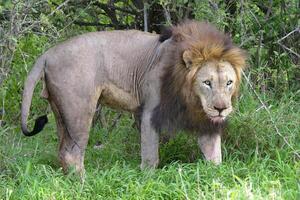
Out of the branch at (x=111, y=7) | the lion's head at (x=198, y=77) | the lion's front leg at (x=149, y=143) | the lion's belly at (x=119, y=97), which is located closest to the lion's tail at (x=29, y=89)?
the lion's belly at (x=119, y=97)

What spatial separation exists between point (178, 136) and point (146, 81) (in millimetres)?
696

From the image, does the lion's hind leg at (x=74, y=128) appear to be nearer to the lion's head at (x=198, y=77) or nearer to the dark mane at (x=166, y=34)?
the lion's head at (x=198, y=77)

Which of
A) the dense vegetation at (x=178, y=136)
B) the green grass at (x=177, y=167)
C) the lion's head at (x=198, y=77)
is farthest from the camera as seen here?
the lion's head at (x=198, y=77)

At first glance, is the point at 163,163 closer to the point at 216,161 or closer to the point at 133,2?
the point at 216,161

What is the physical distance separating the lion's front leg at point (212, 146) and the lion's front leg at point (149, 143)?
1.20 ft

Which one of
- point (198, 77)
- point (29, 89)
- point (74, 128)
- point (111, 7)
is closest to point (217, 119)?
point (198, 77)

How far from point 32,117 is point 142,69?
2.16 m

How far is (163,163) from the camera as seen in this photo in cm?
588

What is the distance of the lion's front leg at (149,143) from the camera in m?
5.47

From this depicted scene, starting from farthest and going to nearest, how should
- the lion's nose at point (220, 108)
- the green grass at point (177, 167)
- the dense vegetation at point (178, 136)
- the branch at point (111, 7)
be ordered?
the branch at point (111, 7), the lion's nose at point (220, 108), the dense vegetation at point (178, 136), the green grass at point (177, 167)

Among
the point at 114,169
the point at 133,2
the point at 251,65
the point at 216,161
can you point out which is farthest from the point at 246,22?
the point at 114,169

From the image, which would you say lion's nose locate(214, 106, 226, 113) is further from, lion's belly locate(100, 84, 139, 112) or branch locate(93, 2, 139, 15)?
branch locate(93, 2, 139, 15)

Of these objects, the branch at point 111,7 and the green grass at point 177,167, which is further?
the branch at point 111,7

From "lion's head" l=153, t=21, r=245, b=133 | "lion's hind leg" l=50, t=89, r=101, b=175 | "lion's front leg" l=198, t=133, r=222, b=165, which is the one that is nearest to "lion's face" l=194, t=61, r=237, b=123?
"lion's head" l=153, t=21, r=245, b=133
